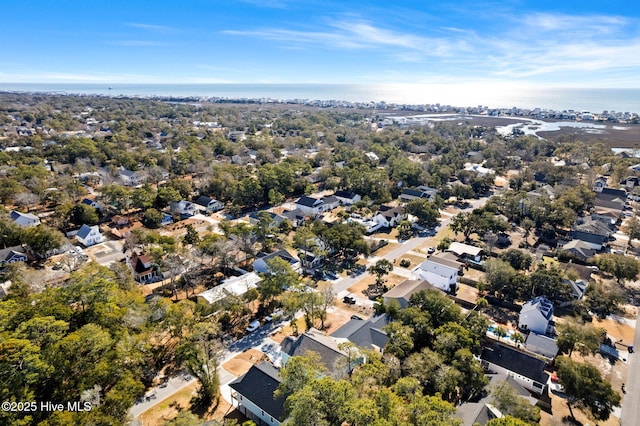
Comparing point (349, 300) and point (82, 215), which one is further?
point (82, 215)

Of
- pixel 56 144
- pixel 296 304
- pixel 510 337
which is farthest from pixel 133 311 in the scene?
pixel 56 144

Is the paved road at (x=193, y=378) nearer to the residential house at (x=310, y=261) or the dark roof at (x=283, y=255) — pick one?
the dark roof at (x=283, y=255)

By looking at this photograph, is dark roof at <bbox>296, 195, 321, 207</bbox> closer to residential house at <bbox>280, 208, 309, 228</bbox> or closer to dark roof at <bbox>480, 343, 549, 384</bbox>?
residential house at <bbox>280, 208, 309, 228</bbox>

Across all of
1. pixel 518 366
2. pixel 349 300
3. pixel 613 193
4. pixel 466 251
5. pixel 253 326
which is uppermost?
pixel 613 193

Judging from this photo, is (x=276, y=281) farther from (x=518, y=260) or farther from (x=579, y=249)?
(x=579, y=249)

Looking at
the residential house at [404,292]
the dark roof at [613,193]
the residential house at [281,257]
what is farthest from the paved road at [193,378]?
the dark roof at [613,193]

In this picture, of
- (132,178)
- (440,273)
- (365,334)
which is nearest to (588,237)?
(440,273)

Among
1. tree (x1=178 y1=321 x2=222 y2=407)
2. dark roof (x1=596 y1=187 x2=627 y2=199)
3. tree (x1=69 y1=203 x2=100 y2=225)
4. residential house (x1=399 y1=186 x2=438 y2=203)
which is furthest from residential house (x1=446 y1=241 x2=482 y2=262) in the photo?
tree (x1=69 y1=203 x2=100 y2=225)

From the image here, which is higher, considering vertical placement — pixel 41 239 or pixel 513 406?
pixel 41 239
